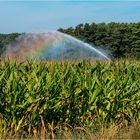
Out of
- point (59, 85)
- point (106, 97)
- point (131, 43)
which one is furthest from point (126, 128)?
point (131, 43)

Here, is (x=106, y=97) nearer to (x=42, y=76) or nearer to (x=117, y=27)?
(x=42, y=76)

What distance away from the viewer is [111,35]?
1837 inches

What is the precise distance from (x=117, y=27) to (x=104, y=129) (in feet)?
126

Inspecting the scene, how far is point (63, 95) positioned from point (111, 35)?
118 feet

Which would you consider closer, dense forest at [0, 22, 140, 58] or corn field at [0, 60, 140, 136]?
corn field at [0, 60, 140, 136]

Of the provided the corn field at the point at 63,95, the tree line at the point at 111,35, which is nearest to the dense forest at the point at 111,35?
the tree line at the point at 111,35

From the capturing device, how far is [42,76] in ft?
36.5

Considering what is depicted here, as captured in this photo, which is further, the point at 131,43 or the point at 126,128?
the point at 131,43

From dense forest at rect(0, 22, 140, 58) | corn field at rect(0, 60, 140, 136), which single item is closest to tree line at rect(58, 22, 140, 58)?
dense forest at rect(0, 22, 140, 58)

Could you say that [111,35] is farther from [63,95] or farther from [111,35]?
[63,95]

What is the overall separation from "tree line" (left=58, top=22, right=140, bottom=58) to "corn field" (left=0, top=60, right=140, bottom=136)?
1245 inches

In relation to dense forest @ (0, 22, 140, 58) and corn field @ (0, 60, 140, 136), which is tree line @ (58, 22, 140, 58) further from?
corn field @ (0, 60, 140, 136)

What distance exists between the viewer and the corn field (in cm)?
1060

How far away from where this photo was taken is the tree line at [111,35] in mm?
44625
